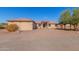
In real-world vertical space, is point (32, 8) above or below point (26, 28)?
above

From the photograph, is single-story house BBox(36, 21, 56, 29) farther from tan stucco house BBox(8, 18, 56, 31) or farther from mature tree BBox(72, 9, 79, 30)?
mature tree BBox(72, 9, 79, 30)

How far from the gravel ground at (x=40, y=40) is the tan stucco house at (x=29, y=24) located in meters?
0.09

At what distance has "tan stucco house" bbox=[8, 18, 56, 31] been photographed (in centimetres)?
340

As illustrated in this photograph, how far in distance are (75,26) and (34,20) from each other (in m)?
0.72

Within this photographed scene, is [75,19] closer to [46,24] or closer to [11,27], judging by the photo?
[46,24]

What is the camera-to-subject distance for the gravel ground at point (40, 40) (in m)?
3.36

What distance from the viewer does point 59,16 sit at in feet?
11.2

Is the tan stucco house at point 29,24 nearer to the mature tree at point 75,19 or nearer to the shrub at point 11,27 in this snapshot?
the shrub at point 11,27

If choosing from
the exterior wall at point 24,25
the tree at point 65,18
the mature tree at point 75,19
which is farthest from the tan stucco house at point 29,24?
the mature tree at point 75,19

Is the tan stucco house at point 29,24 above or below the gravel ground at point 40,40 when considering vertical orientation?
above

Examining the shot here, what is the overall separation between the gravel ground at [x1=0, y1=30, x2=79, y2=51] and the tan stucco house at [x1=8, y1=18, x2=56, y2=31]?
0.29 feet
